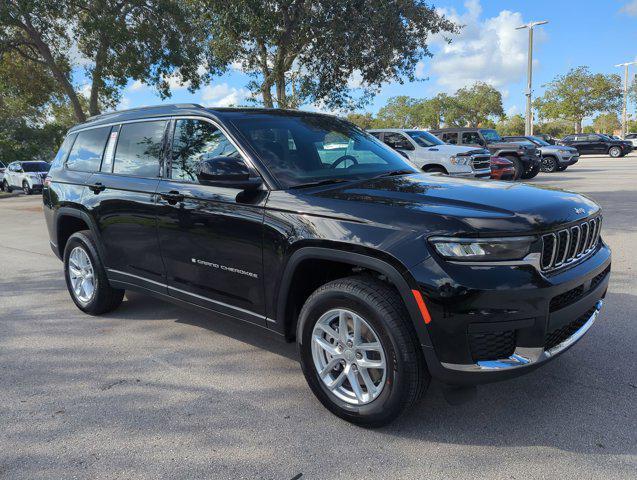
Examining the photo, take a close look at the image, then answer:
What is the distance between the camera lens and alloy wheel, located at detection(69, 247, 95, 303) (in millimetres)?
5047

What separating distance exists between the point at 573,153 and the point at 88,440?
23.8 meters

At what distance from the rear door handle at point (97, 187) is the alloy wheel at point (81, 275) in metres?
0.65

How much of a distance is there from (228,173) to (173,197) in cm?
82

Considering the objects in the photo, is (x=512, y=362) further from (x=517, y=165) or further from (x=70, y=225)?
(x=517, y=165)

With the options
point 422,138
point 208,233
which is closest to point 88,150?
point 208,233

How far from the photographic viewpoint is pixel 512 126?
263 feet

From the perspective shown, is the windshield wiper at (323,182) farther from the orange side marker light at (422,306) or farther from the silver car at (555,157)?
the silver car at (555,157)

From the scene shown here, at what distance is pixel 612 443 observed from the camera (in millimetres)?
2752

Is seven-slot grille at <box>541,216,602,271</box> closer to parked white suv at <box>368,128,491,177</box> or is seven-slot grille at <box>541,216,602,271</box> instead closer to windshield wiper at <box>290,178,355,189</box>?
windshield wiper at <box>290,178,355,189</box>

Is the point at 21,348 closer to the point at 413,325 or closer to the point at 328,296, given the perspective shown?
the point at 328,296

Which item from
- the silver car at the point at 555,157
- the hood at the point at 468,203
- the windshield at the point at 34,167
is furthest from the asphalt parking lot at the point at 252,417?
the windshield at the point at 34,167

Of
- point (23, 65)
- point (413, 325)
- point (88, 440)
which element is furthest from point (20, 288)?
point (23, 65)

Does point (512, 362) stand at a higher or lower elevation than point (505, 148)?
lower

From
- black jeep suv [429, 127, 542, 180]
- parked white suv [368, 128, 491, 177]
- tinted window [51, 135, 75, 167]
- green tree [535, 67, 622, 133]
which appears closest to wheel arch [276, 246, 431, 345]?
tinted window [51, 135, 75, 167]
